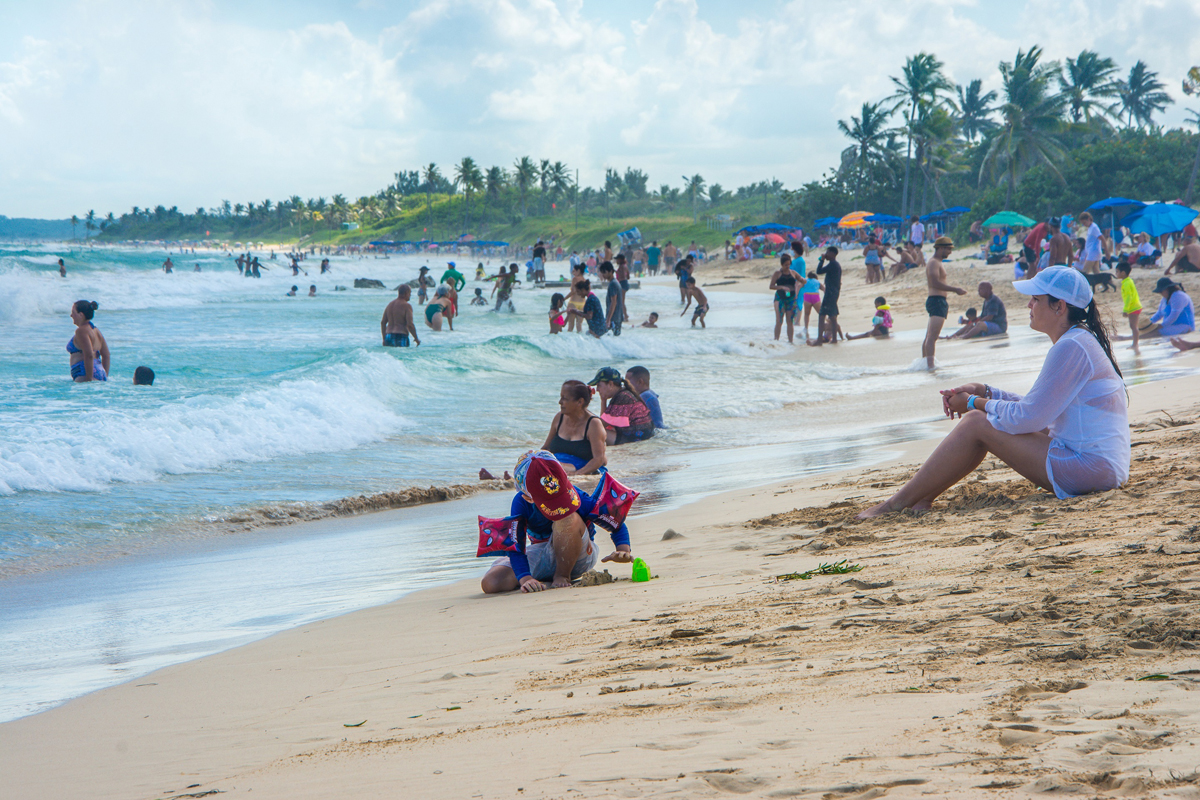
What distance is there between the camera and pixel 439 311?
72.4 ft

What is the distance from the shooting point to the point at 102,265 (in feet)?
199

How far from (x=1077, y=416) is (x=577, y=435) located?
3139 millimetres

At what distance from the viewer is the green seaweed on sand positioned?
3.63 m

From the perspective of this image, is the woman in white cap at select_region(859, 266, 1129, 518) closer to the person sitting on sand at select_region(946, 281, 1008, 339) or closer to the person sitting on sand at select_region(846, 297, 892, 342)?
the person sitting on sand at select_region(946, 281, 1008, 339)

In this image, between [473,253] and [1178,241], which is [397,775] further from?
[473,253]

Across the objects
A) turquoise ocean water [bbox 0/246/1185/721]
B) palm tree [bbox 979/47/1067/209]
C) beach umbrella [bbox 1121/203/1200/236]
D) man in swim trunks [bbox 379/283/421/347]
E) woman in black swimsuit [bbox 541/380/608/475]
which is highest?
palm tree [bbox 979/47/1067/209]

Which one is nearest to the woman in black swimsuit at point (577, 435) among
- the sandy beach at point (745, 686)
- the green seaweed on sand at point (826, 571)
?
the sandy beach at point (745, 686)

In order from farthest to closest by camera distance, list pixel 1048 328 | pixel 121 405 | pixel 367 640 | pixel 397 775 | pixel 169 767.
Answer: pixel 121 405 < pixel 1048 328 < pixel 367 640 < pixel 169 767 < pixel 397 775

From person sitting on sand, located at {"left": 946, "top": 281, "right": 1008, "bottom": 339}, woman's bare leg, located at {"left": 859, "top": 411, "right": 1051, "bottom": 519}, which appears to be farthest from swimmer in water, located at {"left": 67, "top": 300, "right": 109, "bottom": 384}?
person sitting on sand, located at {"left": 946, "top": 281, "right": 1008, "bottom": 339}

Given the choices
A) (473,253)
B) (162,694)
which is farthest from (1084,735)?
(473,253)

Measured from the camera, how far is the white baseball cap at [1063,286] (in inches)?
164

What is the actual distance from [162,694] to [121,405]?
9045 mm

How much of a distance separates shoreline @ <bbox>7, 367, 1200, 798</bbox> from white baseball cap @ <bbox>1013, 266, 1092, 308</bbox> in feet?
3.07

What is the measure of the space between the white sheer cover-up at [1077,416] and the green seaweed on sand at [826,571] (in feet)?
4.05
